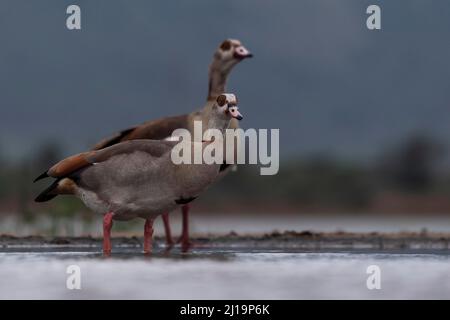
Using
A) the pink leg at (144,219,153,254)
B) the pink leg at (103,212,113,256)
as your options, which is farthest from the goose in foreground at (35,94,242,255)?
the pink leg at (144,219,153,254)

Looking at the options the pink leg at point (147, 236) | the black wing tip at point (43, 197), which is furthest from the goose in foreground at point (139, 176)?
the black wing tip at point (43, 197)

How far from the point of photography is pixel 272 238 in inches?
569

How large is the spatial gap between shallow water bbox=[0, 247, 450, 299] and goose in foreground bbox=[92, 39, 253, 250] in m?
1.60

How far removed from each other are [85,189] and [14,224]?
359cm

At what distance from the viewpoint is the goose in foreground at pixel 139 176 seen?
11.4 meters

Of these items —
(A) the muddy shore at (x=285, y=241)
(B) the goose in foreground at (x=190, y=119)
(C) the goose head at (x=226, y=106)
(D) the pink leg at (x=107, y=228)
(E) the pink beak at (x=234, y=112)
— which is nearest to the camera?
(E) the pink beak at (x=234, y=112)

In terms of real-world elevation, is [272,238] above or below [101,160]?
below

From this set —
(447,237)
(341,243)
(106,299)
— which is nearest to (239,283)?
(106,299)

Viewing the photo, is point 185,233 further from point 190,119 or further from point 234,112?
point 234,112

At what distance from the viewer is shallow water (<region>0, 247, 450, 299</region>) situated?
30.2 ft

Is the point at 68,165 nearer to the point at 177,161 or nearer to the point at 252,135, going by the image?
the point at 177,161

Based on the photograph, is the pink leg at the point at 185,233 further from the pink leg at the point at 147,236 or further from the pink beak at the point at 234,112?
the pink beak at the point at 234,112

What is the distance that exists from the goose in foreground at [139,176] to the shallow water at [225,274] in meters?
0.56

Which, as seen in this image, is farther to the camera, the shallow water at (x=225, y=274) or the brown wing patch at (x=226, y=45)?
the brown wing patch at (x=226, y=45)
